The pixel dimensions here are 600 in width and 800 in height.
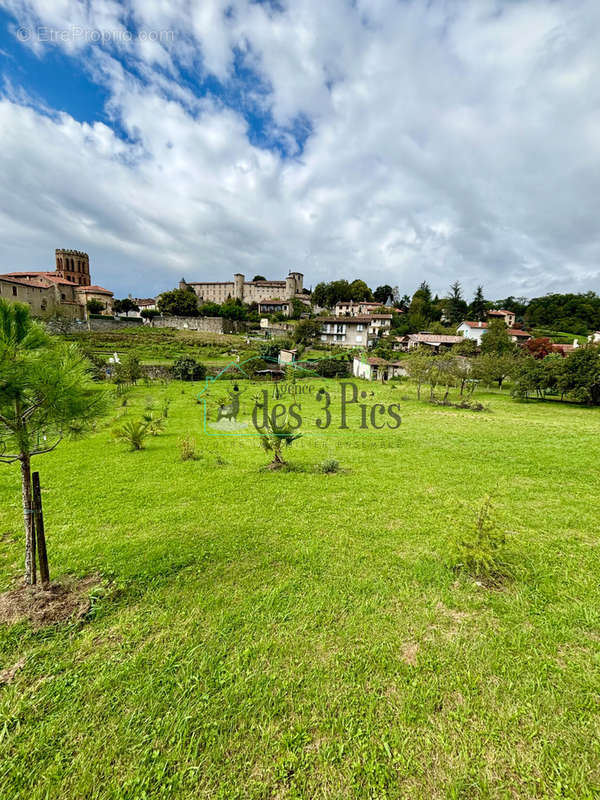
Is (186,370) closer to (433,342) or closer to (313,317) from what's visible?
(433,342)

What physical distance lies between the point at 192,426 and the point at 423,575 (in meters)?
13.6

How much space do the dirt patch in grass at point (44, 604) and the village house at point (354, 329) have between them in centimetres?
5226

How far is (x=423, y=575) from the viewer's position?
4.77 metres

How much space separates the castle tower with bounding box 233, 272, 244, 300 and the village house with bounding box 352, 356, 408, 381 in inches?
2129

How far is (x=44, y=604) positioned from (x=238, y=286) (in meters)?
88.4

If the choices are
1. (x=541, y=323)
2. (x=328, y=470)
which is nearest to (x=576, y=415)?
(x=328, y=470)

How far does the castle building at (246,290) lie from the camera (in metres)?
82.8

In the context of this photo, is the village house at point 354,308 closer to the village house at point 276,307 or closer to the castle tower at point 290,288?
the village house at point 276,307

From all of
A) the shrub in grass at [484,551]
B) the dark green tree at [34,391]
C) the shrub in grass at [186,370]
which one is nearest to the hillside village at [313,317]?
the shrub in grass at [186,370]

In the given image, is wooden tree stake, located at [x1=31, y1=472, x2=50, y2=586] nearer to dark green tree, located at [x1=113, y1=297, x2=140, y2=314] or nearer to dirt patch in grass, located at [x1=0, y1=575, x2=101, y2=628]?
dirt patch in grass, located at [x1=0, y1=575, x2=101, y2=628]

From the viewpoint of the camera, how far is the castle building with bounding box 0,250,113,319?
166 feet

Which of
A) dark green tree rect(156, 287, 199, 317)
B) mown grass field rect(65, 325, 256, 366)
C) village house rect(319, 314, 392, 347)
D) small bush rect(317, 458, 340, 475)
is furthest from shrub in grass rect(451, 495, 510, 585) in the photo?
dark green tree rect(156, 287, 199, 317)

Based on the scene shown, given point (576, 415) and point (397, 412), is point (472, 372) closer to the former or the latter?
point (576, 415)

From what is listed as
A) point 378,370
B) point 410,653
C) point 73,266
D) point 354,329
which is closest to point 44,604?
point 410,653
